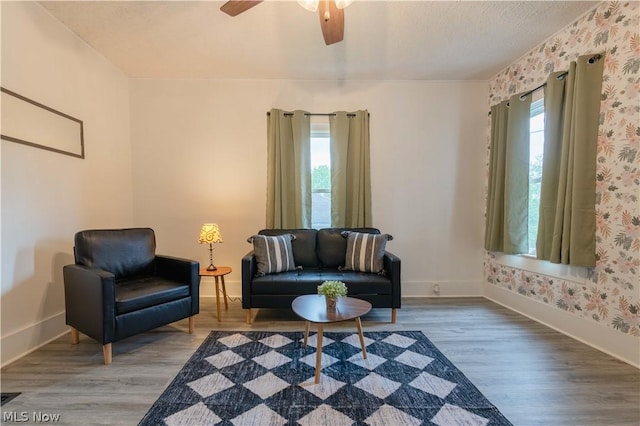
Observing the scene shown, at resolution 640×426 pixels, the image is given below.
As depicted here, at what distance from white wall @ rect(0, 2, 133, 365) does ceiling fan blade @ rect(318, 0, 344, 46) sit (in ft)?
7.80

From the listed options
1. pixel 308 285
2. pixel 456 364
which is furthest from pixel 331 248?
pixel 456 364

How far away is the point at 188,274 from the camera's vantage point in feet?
8.55

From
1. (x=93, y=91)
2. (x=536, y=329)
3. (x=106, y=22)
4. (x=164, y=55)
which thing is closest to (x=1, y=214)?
(x=93, y=91)

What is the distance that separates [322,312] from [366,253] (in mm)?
1123

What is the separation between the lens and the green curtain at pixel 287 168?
3.54m

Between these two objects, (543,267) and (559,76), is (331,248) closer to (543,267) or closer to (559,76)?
(543,267)

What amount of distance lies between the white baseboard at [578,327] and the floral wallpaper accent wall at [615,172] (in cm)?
6

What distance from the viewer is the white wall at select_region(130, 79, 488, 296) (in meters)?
3.64

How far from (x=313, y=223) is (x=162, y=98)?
98.1 inches

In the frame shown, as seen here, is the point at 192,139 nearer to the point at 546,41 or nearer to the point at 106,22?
the point at 106,22

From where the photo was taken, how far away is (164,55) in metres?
3.04

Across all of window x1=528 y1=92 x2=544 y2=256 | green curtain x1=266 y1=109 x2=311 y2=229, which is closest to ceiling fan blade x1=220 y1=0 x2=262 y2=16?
green curtain x1=266 y1=109 x2=311 y2=229

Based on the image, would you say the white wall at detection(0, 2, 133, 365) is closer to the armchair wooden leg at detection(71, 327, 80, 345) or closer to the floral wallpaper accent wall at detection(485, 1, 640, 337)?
the armchair wooden leg at detection(71, 327, 80, 345)

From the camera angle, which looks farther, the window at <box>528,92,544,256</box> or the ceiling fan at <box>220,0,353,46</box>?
the window at <box>528,92,544,256</box>
